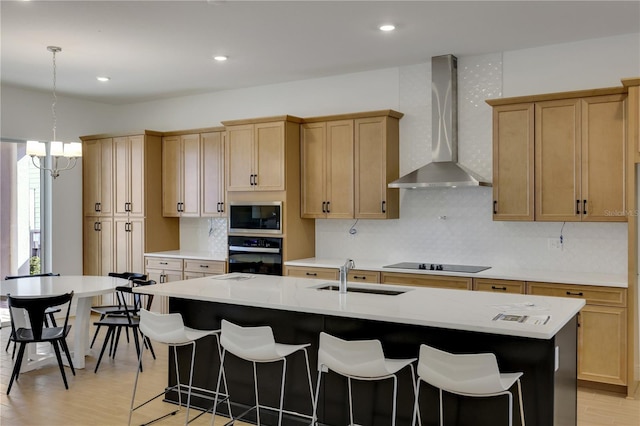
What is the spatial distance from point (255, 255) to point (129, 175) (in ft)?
7.40

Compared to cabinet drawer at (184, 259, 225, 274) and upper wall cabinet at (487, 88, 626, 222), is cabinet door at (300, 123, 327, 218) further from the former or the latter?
upper wall cabinet at (487, 88, 626, 222)

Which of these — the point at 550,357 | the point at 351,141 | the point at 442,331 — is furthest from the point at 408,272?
the point at 550,357

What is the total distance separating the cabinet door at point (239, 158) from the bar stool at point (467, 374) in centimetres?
390

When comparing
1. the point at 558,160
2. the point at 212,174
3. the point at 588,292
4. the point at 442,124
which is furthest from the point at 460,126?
the point at 212,174

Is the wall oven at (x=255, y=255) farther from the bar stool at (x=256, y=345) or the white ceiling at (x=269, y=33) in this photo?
the bar stool at (x=256, y=345)

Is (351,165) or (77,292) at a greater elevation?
(351,165)

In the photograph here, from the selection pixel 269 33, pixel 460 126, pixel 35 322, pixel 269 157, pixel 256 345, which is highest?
pixel 269 33

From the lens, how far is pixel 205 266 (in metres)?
6.66

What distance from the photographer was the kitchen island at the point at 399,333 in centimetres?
286

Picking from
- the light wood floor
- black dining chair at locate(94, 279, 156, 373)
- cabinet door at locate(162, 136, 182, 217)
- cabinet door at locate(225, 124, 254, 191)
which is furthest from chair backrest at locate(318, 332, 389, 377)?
cabinet door at locate(162, 136, 182, 217)

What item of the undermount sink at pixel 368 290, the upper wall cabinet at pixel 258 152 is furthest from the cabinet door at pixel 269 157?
the undermount sink at pixel 368 290

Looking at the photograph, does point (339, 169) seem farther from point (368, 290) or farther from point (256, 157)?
point (368, 290)

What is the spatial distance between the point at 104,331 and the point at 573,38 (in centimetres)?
588

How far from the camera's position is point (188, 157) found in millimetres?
7109
